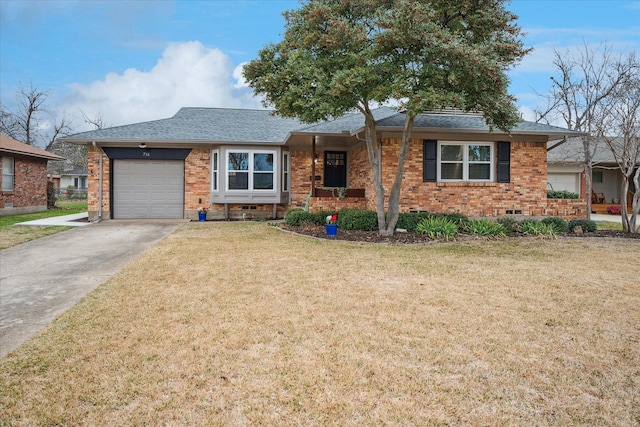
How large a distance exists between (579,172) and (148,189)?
70.5ft

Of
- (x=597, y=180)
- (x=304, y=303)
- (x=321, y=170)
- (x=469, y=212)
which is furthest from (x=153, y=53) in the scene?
(x=597, y=180)

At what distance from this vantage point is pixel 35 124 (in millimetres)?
32969

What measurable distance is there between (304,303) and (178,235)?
6.99m

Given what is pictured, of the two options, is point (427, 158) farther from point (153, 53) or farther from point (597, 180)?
point (153, 53)

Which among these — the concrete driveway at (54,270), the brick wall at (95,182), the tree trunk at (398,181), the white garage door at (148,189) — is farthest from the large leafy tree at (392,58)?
the brick wall at (95,182)

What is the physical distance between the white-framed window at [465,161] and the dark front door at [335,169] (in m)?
4.53

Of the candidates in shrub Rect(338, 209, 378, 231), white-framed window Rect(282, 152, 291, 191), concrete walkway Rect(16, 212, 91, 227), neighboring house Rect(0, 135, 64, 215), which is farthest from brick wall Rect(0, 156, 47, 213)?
shrub Rect(338, 209, 378, 231)

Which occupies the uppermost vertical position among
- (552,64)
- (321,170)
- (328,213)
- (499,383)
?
(552,64)

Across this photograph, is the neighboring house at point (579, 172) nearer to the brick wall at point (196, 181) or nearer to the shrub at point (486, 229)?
the shrub at point (486, 229)

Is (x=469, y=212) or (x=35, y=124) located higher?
(x=35, y=124)

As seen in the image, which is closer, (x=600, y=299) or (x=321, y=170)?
(x=600, y=299)

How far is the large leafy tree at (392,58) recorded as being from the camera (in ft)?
26.1

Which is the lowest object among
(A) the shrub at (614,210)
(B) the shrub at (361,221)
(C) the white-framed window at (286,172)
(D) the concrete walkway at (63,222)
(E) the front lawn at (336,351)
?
(E) the front lawn at (336,351)

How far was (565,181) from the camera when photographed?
21297 millimetres
